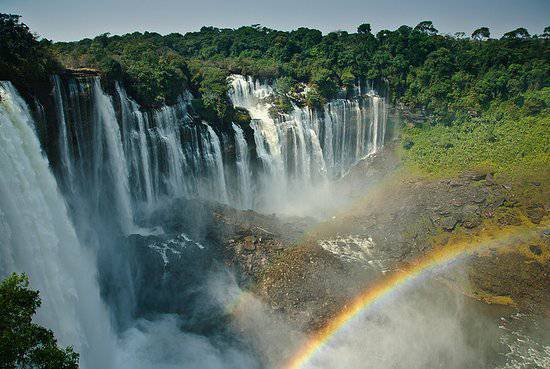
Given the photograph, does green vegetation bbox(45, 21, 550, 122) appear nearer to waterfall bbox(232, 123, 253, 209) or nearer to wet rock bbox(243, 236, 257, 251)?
waterfall bbox(232, 123, 253, 209)

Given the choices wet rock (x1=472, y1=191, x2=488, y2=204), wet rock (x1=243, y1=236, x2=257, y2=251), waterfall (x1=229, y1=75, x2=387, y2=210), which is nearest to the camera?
wet rock (x1=243, y1=236, x2=257, y2=251)

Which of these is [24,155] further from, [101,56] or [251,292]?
[251,292]

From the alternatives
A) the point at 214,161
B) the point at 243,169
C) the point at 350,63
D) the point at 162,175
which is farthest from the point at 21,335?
the point at 350,63

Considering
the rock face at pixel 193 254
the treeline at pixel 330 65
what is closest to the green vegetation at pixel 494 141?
the treeline at pixel 330 65

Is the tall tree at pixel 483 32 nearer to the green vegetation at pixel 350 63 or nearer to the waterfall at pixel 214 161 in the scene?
the green vegetation at pixel 350 63

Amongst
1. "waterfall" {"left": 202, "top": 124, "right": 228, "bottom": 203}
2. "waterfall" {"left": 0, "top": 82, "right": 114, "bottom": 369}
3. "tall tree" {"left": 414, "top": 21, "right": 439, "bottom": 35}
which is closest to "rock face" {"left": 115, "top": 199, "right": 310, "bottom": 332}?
"waterfall" {"left": 0, "top": 82, "right": 114, "bottom": 369}
